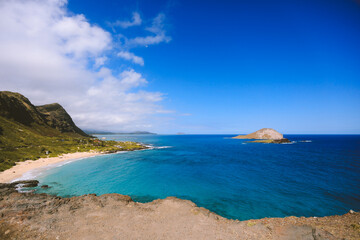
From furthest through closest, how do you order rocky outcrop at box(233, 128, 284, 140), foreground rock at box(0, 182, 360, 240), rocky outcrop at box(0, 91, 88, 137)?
rocky outcrop at box(233, 128, 284, 140)
rocky outcrop at box(0, 91, 88, 137)
foreground rock at box(0, 182, 360, 240)

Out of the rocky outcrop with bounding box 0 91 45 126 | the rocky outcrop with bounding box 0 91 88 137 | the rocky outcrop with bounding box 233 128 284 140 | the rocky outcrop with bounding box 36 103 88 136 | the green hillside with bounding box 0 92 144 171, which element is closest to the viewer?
the green hillside with bounding box 0 92 144 171

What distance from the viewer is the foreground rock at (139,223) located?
472 inches

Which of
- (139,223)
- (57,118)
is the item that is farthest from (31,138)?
(57,118)

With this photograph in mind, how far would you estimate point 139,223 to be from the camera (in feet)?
45.4

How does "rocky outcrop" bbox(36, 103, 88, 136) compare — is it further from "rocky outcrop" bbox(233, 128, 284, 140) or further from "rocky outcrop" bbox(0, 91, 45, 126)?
"rocky outcrop" bbox(233, 128, 284, 140)

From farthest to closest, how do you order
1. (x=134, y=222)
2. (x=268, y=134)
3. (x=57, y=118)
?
(x=268, y=134)
(x=57, y=118)
(x=134, y=222)

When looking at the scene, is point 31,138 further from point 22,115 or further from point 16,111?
point 16,111

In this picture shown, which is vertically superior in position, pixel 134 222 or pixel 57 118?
pixel 57 118

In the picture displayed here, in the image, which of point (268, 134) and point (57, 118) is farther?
point (268, 134)

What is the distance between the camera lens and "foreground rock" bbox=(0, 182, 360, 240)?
11984mm

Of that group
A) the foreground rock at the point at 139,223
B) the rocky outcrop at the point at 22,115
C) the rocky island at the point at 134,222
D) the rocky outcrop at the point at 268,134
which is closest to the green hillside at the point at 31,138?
the rocky outcrop at the point at 22,115

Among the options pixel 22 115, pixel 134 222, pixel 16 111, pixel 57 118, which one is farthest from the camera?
pixel 57 118

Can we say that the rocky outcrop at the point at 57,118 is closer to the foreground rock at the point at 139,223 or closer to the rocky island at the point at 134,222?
the rocky island at the point at 134,222

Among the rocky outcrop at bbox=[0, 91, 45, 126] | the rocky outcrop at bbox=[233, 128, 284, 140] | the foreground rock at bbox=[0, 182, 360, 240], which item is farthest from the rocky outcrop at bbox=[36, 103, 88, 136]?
the rocky outcrop at bbox=[233, 128, 284, 140]
